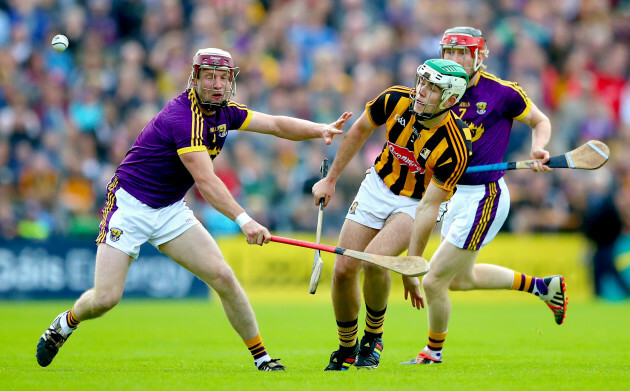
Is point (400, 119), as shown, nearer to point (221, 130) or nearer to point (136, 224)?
point (221, 130)

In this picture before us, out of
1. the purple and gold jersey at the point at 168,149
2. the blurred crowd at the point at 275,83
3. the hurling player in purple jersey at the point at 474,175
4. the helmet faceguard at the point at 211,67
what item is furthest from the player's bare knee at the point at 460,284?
the blurred crowd at the point at 275,83

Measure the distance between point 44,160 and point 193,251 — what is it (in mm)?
8308

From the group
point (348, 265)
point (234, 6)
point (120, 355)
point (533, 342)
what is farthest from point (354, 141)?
point (234, 6)

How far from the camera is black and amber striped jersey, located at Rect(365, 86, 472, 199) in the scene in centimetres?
727

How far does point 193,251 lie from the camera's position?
7.33 meters

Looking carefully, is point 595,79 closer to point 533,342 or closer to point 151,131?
point 533,342

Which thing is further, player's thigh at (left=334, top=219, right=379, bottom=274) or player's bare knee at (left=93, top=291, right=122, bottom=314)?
player's thigh at (left=334, top=219, right=379, bottom=274)

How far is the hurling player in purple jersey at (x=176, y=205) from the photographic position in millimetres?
7168

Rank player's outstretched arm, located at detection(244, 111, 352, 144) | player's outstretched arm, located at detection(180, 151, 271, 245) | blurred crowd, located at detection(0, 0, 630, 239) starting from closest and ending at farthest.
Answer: player's outstretched arm, located at detection(180, 151, 271, 245) → player's outstretched arm, located at detection(244, 111, 352, 144) → blurred crowd, located at detection(0, 0, 630, 239)

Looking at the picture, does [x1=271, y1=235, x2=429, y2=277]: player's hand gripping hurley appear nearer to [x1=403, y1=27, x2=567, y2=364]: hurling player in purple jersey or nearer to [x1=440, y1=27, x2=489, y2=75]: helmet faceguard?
[x1=403, y1=27, x2=567, y2=364]: hurling player in purple jersey

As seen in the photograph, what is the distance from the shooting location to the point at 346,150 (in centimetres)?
777

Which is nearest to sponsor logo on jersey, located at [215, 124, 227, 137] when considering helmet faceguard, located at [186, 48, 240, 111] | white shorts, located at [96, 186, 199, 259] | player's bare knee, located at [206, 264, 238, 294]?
helmet faceguard, located at [186, 48, 240, 111]

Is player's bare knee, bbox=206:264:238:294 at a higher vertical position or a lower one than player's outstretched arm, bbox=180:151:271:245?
lower

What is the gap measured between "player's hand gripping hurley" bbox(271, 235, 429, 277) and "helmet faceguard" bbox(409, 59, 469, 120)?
1.08 m
